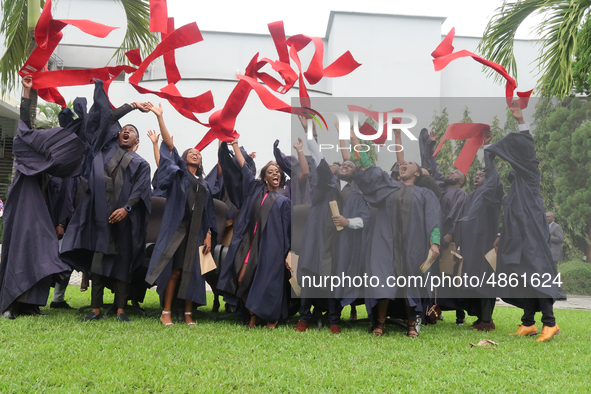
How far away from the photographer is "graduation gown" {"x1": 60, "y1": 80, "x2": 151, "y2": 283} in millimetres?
5527

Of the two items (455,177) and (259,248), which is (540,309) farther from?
(259,248)

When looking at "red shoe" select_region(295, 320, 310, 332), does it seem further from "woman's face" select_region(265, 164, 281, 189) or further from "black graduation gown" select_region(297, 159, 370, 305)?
"woman's face" select_region(265, 164, 281, 189)

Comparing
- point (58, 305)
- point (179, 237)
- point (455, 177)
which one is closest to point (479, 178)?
point (455, 177)

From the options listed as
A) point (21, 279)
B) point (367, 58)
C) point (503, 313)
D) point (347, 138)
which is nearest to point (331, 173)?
point (347, 138)

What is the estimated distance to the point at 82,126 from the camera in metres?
5.77

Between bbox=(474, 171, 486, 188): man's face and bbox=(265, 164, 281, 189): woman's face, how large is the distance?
7.52ft

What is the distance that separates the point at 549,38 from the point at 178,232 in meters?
6.02

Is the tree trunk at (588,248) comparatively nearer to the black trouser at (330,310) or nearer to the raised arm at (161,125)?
the black trouser at (330,310)

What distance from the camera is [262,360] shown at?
399cm

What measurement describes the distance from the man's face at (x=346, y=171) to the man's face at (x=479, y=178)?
1.53 meters

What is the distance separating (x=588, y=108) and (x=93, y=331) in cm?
565

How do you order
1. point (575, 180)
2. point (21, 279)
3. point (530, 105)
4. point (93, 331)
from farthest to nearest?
point (575, 180), point (530, 105), point (21, 279), point (93, 331)

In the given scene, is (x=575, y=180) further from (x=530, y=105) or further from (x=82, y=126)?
(x=82, y=126)

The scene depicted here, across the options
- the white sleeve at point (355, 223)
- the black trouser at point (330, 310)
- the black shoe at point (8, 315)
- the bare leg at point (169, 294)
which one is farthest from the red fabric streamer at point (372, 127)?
the black shoe at point (8, 315)
